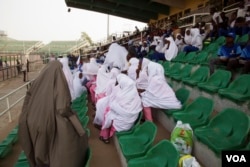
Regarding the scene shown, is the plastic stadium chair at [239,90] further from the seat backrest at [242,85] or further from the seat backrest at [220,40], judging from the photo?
the seat backrest at [220,40]

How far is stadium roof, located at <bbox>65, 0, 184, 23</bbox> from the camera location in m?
19.7

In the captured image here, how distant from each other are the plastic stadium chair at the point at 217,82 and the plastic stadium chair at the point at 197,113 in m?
0.65

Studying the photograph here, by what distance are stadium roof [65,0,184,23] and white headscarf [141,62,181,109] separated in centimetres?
1341

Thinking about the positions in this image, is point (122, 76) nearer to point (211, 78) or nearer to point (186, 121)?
point (186, 121)

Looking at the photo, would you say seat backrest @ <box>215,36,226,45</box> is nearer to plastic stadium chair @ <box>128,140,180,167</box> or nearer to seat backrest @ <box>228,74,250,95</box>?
seat backrest @ <box>228,74,250,95</box>

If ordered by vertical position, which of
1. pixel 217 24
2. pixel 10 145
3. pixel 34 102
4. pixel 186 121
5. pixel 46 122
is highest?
pixel 217 24

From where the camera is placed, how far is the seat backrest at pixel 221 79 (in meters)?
4.17

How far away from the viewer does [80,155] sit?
2.40m

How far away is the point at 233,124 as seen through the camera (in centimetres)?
271

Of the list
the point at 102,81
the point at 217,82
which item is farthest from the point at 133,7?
the point at 217,82

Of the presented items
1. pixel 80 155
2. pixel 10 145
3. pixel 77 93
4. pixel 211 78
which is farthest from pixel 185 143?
pixel 77 93

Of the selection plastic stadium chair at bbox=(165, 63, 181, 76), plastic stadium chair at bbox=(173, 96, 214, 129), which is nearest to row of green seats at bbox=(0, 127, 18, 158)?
plastic stadium chair at bbox=(173, 96, 214, 129)

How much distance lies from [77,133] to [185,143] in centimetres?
117

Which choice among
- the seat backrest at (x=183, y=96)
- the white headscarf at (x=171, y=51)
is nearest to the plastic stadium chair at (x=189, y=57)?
the white headscarf at (x=171, y=51)
